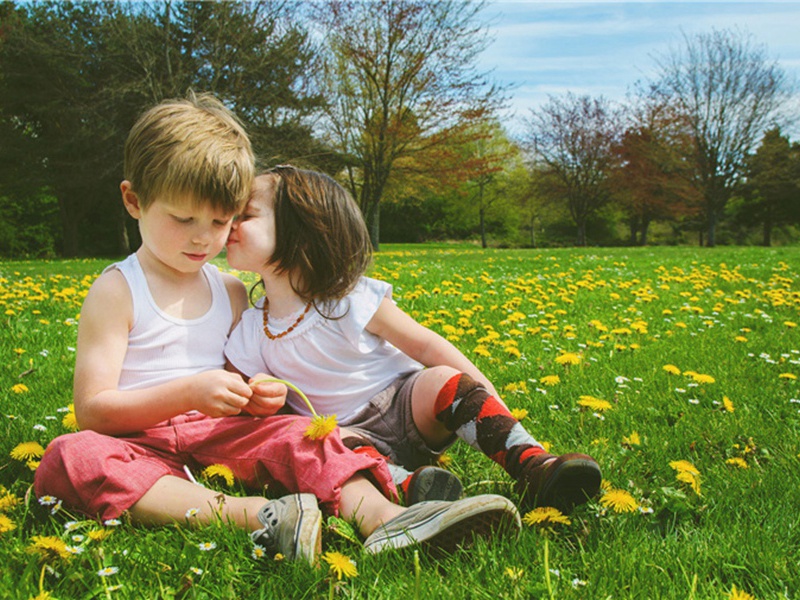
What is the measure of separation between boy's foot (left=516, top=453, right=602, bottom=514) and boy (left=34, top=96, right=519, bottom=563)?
156 millimetres

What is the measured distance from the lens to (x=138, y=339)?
6.25ft

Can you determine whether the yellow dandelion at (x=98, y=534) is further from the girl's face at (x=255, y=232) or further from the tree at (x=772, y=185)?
the tree at (x=772, y=185)

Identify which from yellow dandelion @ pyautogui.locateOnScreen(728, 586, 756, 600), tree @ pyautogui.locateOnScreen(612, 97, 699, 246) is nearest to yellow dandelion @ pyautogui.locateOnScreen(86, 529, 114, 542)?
yellow dandelion @ pyautogui.locateOnScreen(728, 586, 756, 600)

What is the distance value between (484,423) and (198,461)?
840 millimetres

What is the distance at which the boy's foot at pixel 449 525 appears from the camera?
52.6 inches

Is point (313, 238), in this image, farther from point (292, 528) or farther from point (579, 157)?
→ point (579, 157)

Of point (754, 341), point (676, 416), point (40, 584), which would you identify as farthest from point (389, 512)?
point (754, 341)

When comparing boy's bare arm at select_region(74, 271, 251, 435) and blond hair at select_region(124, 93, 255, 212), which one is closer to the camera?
boy's bare arm at select_region(74, 271, 251, 435)

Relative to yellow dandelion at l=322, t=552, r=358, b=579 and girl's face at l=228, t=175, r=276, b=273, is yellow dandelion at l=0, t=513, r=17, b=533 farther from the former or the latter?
girl's face at l=228, t=175, r=276, b=273

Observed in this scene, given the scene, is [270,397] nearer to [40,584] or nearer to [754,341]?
Result: [40,584]

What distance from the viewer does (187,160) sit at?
69.6 inches

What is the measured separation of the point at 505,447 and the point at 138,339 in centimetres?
115

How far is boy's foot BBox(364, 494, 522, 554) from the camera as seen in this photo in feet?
4.39

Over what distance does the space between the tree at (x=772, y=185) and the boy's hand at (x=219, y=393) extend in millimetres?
30689
